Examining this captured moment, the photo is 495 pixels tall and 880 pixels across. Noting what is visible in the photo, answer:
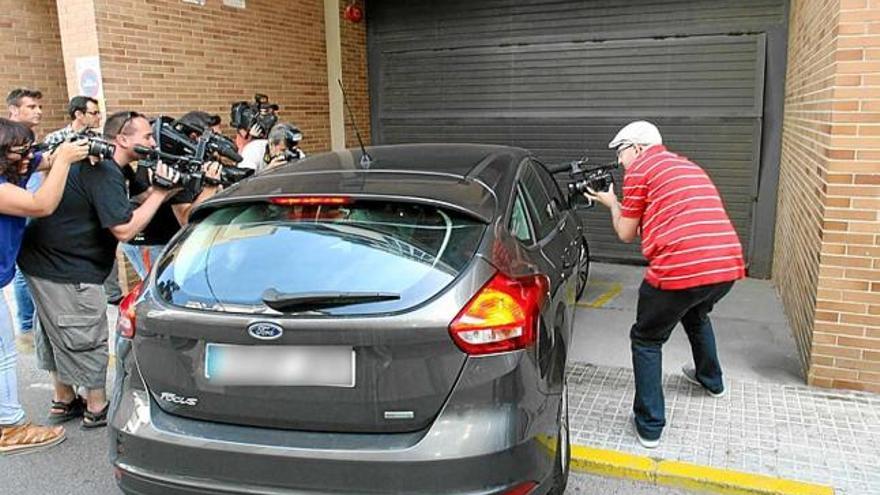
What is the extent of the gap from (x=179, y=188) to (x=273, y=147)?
1.73 meters

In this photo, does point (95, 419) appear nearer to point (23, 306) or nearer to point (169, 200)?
point (169, 200)

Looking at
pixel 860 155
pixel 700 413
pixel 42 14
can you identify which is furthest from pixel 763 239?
pixel 42 14

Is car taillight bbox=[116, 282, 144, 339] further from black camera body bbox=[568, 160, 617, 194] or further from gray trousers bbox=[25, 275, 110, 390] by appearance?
black camera body bbox=[568, 160, 617, 194]

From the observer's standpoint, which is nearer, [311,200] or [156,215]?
[311,200]

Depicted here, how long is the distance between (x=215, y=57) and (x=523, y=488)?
21.1ft

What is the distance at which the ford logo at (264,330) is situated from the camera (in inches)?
89.3

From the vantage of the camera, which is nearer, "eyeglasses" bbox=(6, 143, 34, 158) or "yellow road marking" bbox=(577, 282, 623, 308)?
"eyeglasses" bbox=(6, 143, 34, 158)

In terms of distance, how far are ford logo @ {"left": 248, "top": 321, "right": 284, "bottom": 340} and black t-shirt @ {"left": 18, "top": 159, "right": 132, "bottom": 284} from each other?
1.83m

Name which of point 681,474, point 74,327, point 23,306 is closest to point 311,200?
point 74,327

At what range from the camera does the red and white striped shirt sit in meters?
3.26

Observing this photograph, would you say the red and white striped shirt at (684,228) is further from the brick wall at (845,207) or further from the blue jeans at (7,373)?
the blue jeans at (7,373)

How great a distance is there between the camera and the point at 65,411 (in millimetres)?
4129

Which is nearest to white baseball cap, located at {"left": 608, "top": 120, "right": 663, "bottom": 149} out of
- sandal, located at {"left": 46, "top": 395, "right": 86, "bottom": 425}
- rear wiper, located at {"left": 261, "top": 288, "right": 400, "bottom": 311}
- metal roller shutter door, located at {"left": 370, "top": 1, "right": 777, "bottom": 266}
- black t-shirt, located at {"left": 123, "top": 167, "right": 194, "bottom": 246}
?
rear wiper, located at {"left": 261, "top": 288, "right": 400, "bottom": 311}

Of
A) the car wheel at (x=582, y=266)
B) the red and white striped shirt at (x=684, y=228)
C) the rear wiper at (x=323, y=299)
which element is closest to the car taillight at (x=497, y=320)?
the rear wiper at (x=323, y=299)
